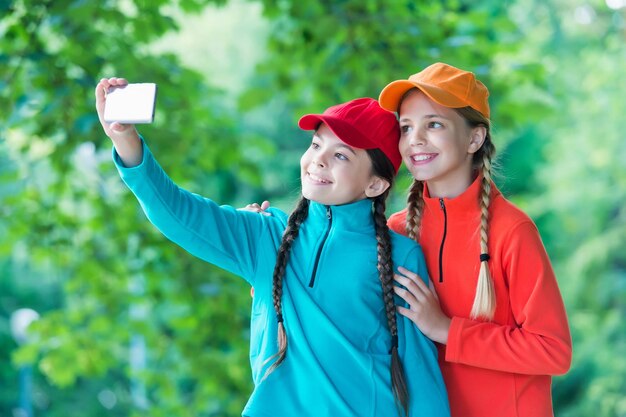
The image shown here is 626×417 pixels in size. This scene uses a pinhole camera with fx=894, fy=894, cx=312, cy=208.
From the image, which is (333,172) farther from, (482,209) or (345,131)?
(482,209)

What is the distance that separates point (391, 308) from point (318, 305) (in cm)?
14

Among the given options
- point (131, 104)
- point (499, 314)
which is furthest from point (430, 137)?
point (131, 104)

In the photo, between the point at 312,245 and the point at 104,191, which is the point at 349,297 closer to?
the point at 312,245

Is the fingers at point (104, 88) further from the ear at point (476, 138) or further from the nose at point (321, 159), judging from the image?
the ear at point (476, 138)

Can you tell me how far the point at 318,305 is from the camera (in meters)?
1.69

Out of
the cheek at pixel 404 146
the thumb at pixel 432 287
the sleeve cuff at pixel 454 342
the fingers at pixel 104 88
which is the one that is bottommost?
the sleeve cuff at pixel 454 342

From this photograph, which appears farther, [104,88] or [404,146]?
[404,146]

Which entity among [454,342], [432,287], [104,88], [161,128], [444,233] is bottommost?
[454,342]

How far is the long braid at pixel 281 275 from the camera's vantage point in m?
1.67

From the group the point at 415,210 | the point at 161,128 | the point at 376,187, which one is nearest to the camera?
the point at 376,187

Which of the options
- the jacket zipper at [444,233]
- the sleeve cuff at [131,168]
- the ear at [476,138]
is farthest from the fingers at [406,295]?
the sleeve cuff at [131,168]

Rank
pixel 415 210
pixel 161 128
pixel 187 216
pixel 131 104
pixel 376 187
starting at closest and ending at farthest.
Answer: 1. pixel 131 104
2. pixel 187 216
3. pixel 376 187
4. pixel 415 210
5. pixel 161 128

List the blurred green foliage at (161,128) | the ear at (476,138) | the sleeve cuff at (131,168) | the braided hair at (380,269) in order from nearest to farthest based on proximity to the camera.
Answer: the sleeve cuff at (131,168) → the braided hair at (380,269) → the ear at (476,138) → the blurred green foliage at (161,128)

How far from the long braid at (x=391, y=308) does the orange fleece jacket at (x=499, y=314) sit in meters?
0.11
